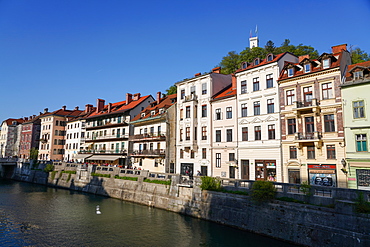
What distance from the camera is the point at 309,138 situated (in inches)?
1147

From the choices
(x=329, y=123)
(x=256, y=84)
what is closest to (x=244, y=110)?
(x=256, y=84)

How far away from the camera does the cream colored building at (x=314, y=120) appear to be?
91.2 feet

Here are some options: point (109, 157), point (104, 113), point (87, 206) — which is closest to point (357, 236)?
point (87, 206)

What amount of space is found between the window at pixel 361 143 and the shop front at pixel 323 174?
2940 mm

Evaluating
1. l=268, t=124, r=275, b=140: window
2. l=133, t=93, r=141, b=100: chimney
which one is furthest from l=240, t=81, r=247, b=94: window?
l=133, t=93, r=141, b=100: chimney

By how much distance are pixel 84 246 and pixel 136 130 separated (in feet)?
109

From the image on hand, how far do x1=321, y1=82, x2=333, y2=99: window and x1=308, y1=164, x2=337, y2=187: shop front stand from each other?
7393 mm

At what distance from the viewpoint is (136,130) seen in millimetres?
52219

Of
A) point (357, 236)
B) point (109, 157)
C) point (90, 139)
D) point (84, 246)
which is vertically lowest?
point (84, 246)

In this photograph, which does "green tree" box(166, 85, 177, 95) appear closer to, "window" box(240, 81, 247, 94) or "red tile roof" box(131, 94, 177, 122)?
"red tile roof" box(131, 94, 177, 122)

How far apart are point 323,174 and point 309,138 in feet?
13.2

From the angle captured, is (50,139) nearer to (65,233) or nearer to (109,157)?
(109,157)

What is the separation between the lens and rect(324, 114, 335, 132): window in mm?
28172

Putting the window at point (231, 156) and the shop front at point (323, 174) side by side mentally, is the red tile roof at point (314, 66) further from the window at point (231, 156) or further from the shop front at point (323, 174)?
the window at point (231, 156)
